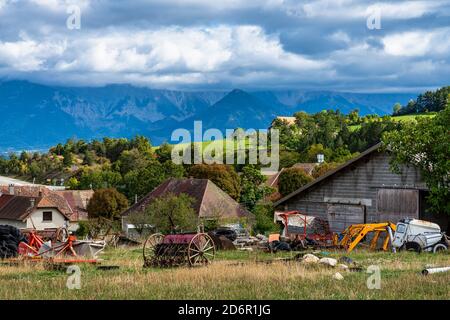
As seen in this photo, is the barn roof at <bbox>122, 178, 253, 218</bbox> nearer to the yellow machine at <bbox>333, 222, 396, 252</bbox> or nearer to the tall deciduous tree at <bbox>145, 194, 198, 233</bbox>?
the tall deciduous tree at <bbox>145, 194, 198, 233</bbox>

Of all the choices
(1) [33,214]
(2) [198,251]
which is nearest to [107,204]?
(1) [33,214]

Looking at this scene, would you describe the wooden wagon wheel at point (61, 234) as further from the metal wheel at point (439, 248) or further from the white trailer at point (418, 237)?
the metal wheel at point (439, 248)

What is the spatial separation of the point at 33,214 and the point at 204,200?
116ft

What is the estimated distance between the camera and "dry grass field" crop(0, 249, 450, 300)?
17.2 m

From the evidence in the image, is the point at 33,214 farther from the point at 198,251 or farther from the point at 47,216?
the point at 198,251

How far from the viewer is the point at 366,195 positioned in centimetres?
4297

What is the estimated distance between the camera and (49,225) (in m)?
103

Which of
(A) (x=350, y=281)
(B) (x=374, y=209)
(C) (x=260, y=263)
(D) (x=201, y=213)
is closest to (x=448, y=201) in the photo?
(B) (x=374, y=209)

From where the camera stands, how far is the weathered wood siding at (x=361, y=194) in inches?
1612

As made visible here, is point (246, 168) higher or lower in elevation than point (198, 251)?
higher

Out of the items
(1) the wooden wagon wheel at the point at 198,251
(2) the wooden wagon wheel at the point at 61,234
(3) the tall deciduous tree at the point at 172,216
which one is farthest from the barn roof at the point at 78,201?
(1) the wooden wagon wheel at the point at 198,251

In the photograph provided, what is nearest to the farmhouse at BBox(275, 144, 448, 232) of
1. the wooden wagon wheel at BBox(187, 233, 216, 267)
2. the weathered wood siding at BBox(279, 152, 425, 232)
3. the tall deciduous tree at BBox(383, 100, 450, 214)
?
the weathered wood siding at BBox(279, 152, 425, 232)

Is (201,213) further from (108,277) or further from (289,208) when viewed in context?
(108,277)
